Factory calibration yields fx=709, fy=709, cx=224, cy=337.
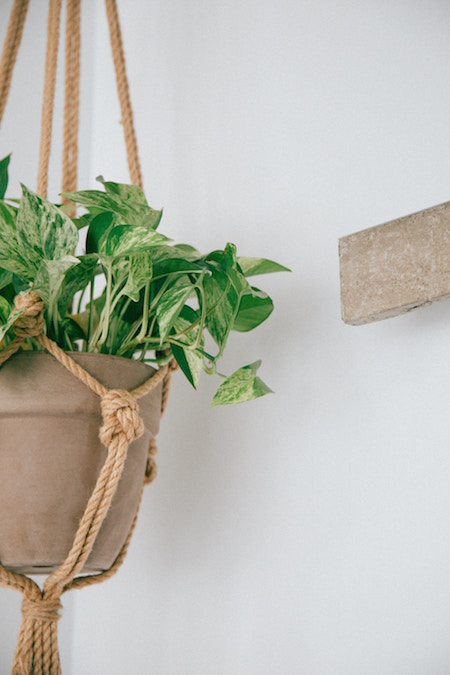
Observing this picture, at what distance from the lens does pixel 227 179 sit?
3.93ft

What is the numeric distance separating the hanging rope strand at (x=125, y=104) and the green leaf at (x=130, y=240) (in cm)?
31

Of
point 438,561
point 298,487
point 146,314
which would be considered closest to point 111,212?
point 146,314

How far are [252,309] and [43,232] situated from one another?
0.30 metres

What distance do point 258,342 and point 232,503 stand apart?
242 millimetres

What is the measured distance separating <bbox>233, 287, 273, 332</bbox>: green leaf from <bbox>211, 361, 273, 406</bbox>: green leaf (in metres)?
0.11

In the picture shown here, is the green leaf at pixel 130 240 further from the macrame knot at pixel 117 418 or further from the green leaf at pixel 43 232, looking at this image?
the macrame knot at pixel 117 418

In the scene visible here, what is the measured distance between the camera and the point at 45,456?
78 cm

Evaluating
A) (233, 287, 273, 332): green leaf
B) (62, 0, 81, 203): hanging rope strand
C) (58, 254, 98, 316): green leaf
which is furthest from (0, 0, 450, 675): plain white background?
(58, 254, 98, 316): green leaf

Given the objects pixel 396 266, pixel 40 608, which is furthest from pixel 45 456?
pixel 396 266

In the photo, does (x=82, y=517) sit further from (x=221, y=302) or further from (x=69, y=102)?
(x=69, y=102)

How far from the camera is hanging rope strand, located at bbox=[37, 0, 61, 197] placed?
3.35 feet

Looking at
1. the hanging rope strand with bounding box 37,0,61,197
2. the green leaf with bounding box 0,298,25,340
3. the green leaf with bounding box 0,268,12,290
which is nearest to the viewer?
the green leaf with bounding box 0,298,25,340

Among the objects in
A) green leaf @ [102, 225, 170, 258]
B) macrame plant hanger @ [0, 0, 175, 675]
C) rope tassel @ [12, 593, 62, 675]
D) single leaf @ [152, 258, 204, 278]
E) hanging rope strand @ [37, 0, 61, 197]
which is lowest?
rope tassel @ [12, 593, 62, 675]

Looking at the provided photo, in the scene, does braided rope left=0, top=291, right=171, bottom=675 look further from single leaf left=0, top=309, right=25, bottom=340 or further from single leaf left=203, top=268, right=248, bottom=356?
single leaf left=203, top=268, right=248, bottom=356
